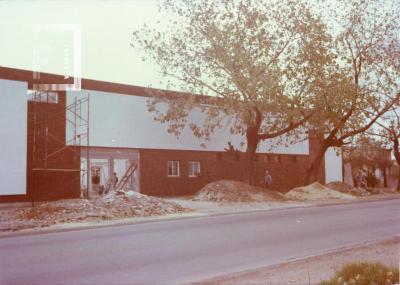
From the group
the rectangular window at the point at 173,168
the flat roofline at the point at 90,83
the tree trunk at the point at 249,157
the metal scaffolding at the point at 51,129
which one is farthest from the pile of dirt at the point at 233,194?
the metal scaffolding at the point at 51,129

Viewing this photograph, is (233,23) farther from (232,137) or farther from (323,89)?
(232,137)

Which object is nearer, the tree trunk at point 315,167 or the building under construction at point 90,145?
the building under construction at point 90,145

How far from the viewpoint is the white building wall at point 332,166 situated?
54.0 m

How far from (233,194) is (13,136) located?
40.2 feet

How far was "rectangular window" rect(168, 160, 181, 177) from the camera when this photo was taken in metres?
37.2

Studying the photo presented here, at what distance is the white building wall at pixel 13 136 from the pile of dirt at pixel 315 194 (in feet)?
52.4

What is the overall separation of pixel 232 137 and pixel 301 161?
10132mm

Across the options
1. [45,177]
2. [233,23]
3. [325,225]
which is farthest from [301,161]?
[325,225]

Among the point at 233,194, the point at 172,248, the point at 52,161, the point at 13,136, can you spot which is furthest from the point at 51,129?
the point at 172,248

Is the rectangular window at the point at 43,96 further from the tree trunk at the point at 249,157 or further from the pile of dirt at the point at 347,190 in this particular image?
the pile of dirt at the point at 347,190

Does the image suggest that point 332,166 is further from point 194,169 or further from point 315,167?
point 194,169

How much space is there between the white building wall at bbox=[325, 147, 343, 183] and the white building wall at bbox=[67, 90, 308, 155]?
63.7 feet

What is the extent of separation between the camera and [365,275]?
24.9 feet

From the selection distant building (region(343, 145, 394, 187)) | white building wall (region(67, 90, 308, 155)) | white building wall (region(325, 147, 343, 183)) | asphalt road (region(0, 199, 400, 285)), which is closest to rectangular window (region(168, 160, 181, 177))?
white building wall (region(67, 90, 308, 155))
